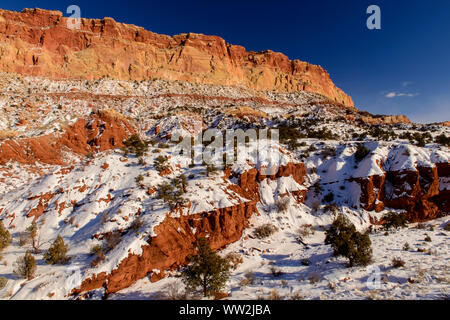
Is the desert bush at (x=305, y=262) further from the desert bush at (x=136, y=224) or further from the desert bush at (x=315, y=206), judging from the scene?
the desert bush at (x=136, y=224)

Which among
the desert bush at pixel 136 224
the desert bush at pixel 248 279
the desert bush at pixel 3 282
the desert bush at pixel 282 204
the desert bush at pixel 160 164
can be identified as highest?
the desert bush at pixel 160 164

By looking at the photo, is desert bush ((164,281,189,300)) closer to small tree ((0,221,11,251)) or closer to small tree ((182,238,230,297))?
small tree ((182,238,230,297))

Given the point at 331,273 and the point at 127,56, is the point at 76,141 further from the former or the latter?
the point at 127,56

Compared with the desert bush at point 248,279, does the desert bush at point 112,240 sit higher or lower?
higher

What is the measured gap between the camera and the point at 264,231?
1789 centimetres

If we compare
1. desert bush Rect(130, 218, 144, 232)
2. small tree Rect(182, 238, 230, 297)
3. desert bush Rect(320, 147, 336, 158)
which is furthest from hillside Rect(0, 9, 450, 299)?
small tree Rect(182, 238, 230, 297)

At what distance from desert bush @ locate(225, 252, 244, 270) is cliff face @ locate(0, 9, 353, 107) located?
237 feet

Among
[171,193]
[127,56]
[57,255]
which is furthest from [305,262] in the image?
[127,56]

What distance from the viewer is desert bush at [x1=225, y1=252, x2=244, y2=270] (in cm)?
1402

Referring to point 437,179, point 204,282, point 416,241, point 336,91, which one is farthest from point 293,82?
point 204,282

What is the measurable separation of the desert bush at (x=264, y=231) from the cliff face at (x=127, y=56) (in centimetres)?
7151

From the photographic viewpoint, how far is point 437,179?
66.7 feet

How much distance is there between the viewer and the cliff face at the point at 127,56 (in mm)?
57750

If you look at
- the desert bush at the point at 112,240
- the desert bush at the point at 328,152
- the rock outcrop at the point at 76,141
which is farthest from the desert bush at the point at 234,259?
the rock outcrop at the point at 76,141
